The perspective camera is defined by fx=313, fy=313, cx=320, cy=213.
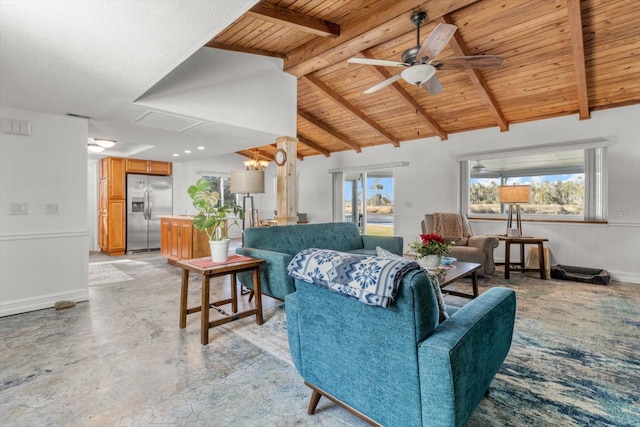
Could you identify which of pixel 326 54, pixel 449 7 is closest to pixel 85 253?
pixel 326 54

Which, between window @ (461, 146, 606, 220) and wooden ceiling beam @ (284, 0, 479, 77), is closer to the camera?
wooden ceiling beam @ (284, 0, 479, 77)

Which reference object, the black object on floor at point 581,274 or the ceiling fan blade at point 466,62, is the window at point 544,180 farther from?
the ceiling fan blade at point 466,62

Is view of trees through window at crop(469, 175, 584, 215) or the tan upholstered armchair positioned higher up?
view of trees through window at crop(469, 175, 584, 215)

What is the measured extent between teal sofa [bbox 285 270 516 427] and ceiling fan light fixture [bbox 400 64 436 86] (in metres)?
2.12

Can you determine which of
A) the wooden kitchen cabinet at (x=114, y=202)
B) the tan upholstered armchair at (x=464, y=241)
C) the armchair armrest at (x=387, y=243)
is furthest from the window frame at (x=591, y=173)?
the wooden kitchen cabinet at (x=114, y=202)

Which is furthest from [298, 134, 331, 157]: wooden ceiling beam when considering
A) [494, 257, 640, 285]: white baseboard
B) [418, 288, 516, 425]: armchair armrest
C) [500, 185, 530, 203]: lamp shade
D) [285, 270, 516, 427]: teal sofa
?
[418, 288, 516, 425]: armchair armrest

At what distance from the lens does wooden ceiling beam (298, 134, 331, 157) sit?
7.72m

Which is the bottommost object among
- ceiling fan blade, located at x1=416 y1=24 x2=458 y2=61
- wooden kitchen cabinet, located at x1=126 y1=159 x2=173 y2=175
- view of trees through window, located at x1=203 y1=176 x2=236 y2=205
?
view of trees through window, located at x1=203 y1=176 x2=236 y2=205

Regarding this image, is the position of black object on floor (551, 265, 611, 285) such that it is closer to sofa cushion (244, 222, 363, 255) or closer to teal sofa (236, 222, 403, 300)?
teal sofa (236, 222, 403, 300)

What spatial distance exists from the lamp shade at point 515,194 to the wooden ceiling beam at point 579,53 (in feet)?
4.42

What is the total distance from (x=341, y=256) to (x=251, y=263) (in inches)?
65.9

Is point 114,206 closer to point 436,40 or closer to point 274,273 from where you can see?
point 274,273

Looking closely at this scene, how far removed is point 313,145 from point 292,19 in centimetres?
464

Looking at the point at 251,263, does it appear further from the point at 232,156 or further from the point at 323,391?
the point at 232,156
